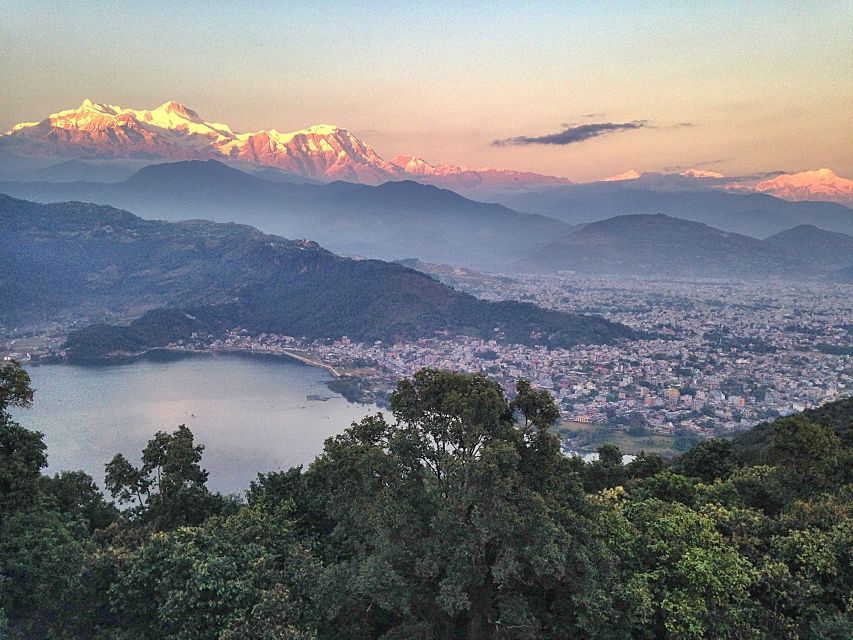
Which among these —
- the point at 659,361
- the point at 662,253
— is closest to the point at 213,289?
the point at 659,361

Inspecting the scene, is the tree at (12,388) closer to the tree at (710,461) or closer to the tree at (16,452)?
the tree at (16,452)

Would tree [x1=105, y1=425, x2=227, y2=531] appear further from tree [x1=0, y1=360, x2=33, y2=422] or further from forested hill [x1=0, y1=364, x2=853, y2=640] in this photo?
tree [x1=0, y1=360, x2=33, y2=422]

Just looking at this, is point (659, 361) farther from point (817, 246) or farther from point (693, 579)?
point (817, 246)

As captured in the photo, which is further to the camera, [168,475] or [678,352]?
[678,352]

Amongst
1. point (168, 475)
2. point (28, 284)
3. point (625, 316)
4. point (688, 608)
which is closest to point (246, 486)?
point (168, 475)

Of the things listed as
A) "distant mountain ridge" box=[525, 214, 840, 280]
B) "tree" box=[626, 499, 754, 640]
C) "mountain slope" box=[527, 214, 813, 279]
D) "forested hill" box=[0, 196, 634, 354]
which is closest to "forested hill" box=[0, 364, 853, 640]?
"tree" box=[626, 499, 754, 640]

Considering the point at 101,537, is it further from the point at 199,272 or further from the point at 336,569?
the point at 199,272
